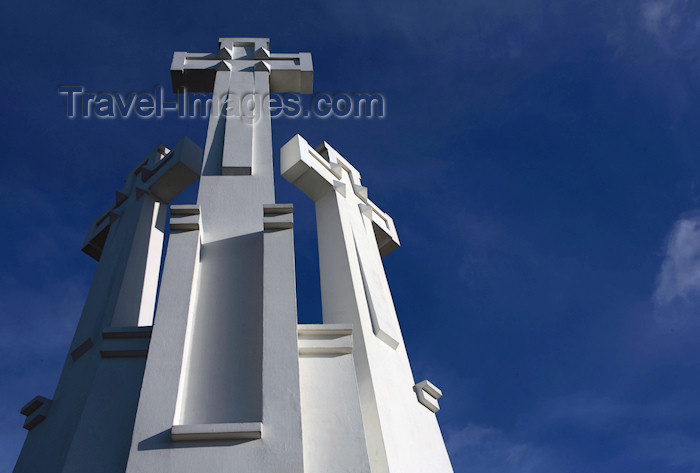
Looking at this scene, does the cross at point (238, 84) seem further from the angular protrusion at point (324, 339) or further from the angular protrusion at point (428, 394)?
the angular protrusion at point (428, 394)

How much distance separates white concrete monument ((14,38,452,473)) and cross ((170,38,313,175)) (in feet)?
0.11

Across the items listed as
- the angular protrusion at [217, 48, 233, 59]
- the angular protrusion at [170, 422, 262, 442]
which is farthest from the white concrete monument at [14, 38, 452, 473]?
the angular protrusion at [217, 48, 233, 59]

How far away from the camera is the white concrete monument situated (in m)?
4.32

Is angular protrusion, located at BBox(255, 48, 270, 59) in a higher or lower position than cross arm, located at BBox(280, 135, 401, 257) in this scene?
higher

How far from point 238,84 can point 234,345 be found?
424cm

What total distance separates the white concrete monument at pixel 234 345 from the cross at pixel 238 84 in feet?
0.11

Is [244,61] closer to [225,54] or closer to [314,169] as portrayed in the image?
[225,54]

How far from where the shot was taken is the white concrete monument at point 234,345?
432cm

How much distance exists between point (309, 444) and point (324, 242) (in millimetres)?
2986

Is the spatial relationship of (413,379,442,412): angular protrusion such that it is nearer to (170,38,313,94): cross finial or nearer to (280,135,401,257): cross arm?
(280,135,401,257): cross arm

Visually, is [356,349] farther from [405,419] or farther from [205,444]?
[205,444]

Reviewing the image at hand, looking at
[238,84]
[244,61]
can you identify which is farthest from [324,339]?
[244,61]

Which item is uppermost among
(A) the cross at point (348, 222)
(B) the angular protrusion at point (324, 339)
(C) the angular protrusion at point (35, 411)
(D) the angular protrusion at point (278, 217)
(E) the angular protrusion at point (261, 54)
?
(E) the angular protrusion at point (261, 54)

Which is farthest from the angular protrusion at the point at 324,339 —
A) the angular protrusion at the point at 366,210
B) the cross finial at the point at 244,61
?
the cross finial at the point at 244,61
